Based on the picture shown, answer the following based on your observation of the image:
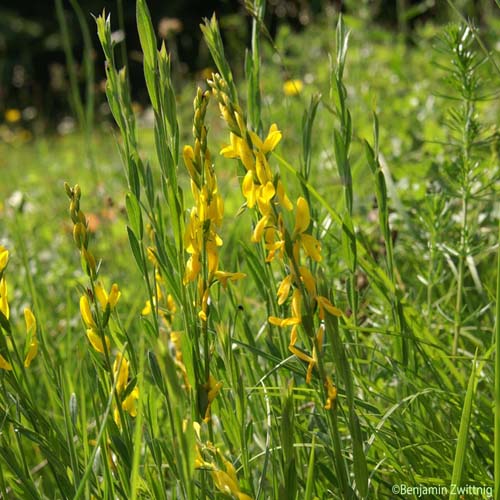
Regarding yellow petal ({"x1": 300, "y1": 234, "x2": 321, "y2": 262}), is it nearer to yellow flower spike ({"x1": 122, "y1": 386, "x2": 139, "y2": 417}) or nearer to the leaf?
the leaf

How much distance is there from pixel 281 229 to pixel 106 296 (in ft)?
0.75

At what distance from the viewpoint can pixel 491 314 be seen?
123cm

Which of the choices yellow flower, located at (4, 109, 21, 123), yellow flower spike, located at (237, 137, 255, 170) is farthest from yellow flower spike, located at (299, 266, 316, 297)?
yellow flower, located at (4, 109, 21, 123)

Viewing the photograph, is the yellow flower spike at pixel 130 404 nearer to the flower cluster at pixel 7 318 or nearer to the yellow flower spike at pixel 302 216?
the flower cluster at pixel 7 318

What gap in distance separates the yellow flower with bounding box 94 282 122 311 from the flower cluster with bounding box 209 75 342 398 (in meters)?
0.18

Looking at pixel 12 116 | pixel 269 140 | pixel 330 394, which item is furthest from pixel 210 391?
pixel 12 116

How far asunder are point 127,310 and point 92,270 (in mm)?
1075

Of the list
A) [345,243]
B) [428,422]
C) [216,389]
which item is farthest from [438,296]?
[216,389]

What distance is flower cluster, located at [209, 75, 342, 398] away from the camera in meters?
0.62

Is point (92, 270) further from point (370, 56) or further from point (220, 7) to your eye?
point (220, 7)

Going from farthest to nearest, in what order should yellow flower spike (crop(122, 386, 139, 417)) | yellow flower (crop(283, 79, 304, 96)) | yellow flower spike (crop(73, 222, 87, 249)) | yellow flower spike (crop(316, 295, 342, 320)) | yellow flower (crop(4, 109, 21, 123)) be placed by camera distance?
yellow flower (crop(4, 109, 21, 123))
yellow flower (crop(283, 79, 304, 96))
yellow flower spike (crop(122, 386, 139, 417))
yellow flower spike (crop(73, 222, 87, 249))
yellow flower spike (crop(316, 295, 342, 320))

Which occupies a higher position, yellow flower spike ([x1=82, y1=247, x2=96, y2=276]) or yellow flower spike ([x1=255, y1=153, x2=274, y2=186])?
yellow flower spike ([x1=255, y1=153, x2=274, y2=186])

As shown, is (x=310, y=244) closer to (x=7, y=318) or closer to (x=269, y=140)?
(x=269, y=140)

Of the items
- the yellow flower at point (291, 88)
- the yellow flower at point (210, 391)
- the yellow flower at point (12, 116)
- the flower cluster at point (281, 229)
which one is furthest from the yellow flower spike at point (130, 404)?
the yellow flower at point (12, 116)
